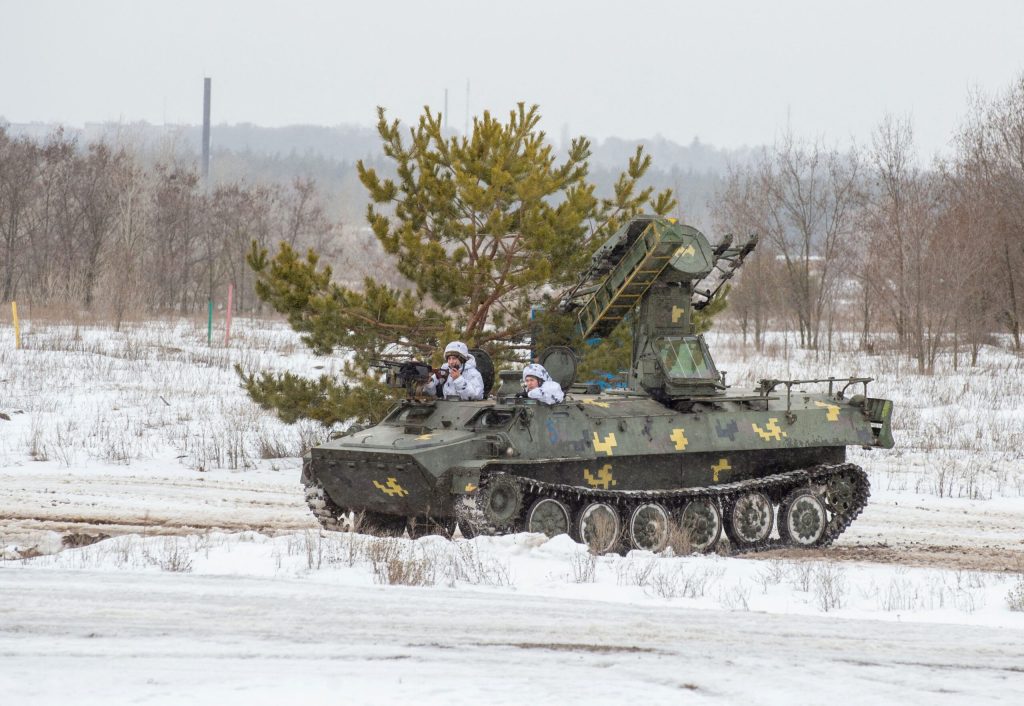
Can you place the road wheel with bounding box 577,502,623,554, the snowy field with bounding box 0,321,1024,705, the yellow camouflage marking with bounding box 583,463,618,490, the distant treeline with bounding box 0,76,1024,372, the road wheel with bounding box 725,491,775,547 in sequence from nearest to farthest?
the snowy field with bounding box 0,321,1024,705 < the road wheel with bounding box 577,502,623,554 < the yellow camouflage marking with bounding box 583,463,618,490 < the road wheel with bounding box 725,491,775,547 < the distant treeline with bounding box 0,76,1024,372

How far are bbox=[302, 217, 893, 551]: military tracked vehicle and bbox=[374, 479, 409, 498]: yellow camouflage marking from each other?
1 centimetres

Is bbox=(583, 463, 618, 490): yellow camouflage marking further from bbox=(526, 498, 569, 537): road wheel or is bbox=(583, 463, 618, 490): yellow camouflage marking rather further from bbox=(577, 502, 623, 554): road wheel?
bbox=(526, 498, 569, 537): road wheel

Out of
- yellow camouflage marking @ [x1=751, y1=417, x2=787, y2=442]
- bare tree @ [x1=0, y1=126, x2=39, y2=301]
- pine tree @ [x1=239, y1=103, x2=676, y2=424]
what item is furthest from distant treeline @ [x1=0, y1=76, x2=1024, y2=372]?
yellow camouflage marking @ [x1=751, y1=417, x2=787, y2=442]

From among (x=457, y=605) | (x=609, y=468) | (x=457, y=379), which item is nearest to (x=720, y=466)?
(x=609, y=468)

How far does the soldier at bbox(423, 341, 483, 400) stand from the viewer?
489 inches

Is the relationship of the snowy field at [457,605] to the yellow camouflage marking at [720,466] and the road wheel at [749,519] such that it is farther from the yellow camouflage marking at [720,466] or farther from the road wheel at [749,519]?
the yellow camouflage marking at [720,466]

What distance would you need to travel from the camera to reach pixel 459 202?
15867 mm

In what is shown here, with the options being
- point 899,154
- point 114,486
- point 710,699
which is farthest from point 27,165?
point 710,699

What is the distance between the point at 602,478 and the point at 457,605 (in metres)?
4.00

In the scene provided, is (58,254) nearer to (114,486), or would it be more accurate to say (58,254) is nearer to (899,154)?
(899,154)

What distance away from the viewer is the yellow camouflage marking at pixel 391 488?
11.4m

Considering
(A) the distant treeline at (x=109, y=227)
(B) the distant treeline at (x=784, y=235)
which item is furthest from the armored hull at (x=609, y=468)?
(A) the distant treeline at (x=109, y=227)

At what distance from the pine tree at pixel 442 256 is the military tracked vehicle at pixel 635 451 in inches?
67.3

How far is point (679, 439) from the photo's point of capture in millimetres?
12523
